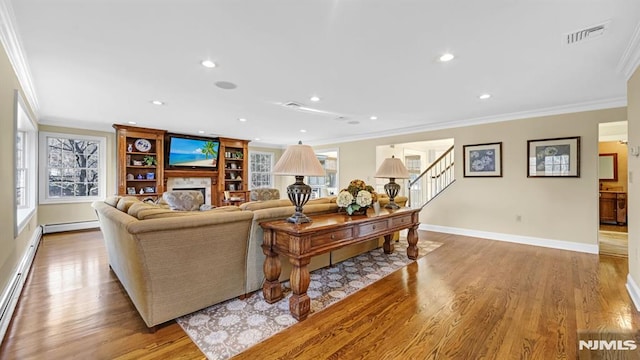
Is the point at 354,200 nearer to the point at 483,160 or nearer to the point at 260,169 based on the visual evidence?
the point at 483,160

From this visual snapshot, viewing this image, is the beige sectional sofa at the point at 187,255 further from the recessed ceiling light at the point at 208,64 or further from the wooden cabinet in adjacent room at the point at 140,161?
the wooden cabinet in adjacent room at the point at 140,161

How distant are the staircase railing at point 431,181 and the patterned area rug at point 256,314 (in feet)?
12.2

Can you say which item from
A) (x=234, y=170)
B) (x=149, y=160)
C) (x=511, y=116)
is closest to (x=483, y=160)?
(x=511, y=116)

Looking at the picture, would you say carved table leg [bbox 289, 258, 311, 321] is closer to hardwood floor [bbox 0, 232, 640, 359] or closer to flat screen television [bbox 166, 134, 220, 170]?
hardwood floor [bbox 0, 232, 640, 359]

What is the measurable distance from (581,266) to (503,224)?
4.91 feet

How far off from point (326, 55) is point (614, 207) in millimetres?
8007

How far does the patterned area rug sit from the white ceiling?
2.30m

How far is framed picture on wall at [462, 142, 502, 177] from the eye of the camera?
16.6ft

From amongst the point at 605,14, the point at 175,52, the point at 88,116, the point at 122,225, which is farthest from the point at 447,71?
the point at 88,116

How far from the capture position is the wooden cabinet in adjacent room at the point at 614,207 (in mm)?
6270

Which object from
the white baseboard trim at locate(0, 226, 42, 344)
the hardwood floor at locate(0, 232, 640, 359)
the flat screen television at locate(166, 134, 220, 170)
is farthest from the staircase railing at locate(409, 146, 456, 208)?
the white baseboard trim at locate(0, 226, 42, 344)

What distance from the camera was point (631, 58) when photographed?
2.59 metres

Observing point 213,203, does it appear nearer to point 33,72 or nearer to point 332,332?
point 33,72

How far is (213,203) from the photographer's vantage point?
784 cm
